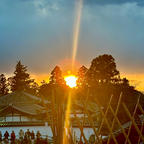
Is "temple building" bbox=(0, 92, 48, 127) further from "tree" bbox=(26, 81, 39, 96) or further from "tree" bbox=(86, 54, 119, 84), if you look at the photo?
"tree" bbox=(26, 81, 39, 96)

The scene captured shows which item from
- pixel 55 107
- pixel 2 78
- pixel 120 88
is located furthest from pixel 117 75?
pixel 2 78

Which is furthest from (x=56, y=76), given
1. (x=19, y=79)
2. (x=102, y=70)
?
(x=102, y=70)

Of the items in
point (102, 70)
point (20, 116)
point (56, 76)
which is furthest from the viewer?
point (56, 76)

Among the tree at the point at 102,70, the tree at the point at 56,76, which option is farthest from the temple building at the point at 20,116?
the tree at the point at 56,76

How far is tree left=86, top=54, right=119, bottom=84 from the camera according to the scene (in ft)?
107

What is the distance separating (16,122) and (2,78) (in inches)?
1605

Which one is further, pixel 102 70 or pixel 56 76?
pixel 56 76

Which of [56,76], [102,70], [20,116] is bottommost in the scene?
[20,116]

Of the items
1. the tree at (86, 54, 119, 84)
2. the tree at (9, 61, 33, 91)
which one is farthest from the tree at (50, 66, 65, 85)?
the tree at (86, 54, 119, 84)

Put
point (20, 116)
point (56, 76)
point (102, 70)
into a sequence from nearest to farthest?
point (20, 116) → point (102, 70) → point (56, 76)

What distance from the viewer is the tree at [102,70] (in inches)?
1287

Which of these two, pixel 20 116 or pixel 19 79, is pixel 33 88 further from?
pixel 20 116

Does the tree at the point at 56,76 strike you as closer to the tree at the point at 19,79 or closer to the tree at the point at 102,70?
the tree at the point at 19,79

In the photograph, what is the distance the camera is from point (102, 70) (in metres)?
33.1
